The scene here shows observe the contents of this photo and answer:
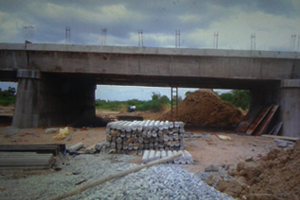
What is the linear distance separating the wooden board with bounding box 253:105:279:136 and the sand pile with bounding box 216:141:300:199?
19.9 feet

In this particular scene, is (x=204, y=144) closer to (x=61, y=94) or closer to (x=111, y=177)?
(x=111, y=177)

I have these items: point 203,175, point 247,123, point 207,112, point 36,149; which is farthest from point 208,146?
point 207,112

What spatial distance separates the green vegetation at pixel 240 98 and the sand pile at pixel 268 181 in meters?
20.9

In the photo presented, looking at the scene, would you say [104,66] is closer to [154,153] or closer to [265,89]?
[154,153]

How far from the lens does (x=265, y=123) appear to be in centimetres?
1104

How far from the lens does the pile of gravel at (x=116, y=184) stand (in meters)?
3.76

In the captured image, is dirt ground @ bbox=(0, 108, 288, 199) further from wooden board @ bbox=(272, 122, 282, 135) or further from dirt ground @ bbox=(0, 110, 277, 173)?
wooden board @ bbox=(272, 122, 282, 135)

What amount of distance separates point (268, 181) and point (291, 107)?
7.88m

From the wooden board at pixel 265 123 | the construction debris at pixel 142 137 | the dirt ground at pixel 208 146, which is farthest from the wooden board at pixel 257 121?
the construction debris at pixel 142 137

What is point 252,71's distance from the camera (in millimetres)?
10984

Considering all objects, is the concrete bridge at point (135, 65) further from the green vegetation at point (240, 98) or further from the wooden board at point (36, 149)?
the green vegetation at point (240, 98)

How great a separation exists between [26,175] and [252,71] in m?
10.6

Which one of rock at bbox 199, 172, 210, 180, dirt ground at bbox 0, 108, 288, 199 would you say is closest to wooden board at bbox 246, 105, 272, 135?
dirt ground at bbox 0, 108, 288, 199

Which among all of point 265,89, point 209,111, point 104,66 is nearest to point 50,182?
point 104,66
